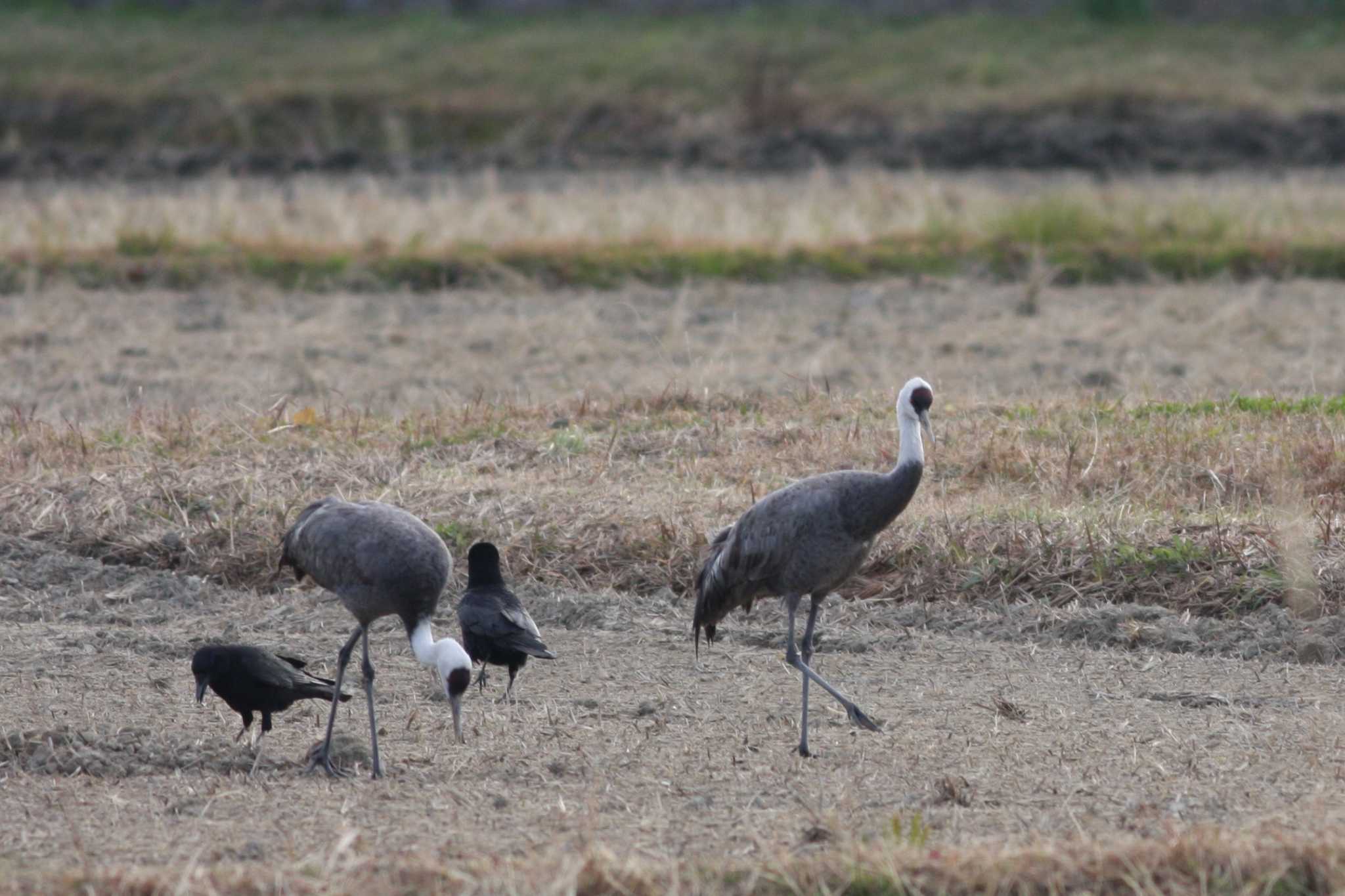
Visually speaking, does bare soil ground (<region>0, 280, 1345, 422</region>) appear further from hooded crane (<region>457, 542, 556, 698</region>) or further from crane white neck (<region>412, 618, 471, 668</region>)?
crane white neck (<region>412, 618, 471, 668</region>)

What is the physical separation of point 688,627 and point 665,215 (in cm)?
1198

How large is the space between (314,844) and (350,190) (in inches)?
774

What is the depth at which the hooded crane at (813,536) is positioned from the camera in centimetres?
637

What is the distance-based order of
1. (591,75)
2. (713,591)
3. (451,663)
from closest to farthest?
1. (451,663)
2. (713,591)
3. (591,75)

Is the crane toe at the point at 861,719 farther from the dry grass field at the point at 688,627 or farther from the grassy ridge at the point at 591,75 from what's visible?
the grassy ridge at the point at 591,75

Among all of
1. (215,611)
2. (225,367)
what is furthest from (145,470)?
(225,367)

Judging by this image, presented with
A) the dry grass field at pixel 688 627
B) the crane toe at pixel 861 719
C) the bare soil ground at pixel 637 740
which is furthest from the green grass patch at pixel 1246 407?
the crane toe at pixel 861 719

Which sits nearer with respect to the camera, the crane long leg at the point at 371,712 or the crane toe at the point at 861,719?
the crane long leg at the point at 371,712

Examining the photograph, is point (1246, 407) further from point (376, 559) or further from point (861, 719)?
point (376, 559)

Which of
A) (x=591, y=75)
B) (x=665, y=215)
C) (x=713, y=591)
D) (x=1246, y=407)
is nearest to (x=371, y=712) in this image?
(x=713, y=591)

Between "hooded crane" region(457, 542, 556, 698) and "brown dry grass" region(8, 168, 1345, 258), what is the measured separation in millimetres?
10224

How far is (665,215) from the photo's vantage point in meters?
19.4

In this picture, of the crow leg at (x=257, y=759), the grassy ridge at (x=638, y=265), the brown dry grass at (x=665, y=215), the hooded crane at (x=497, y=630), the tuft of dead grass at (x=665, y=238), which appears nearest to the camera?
the crow leg at (x=257, y=759)

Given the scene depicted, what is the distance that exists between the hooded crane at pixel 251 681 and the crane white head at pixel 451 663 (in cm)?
37
